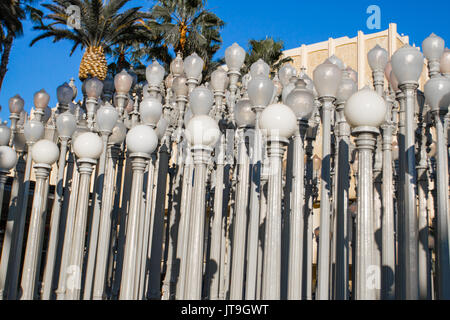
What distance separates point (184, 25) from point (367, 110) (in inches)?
676

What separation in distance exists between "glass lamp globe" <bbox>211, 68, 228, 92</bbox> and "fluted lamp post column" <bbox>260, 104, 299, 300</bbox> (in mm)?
3064

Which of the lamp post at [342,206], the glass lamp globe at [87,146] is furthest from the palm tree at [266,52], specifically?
the glass lamp globe at [87,146]

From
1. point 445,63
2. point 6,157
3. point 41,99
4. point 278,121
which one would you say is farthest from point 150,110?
point 445,63

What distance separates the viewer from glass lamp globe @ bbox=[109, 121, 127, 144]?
7350 millimetres

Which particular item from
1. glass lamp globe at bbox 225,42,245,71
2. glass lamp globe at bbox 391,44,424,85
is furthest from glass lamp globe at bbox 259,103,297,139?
glass lamp globe at bbox 225,42,245,71

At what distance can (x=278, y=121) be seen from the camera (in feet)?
16.1

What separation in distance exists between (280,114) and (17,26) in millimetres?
15014

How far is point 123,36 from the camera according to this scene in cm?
1889

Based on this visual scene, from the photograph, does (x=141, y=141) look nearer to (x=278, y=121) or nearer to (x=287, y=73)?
(x=278, y=121)

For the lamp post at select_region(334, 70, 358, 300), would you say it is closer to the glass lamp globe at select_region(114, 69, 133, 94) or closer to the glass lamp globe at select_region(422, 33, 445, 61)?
the glass lamp globe at select_region(422, 33, 445, 61)

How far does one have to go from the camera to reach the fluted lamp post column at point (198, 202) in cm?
491
